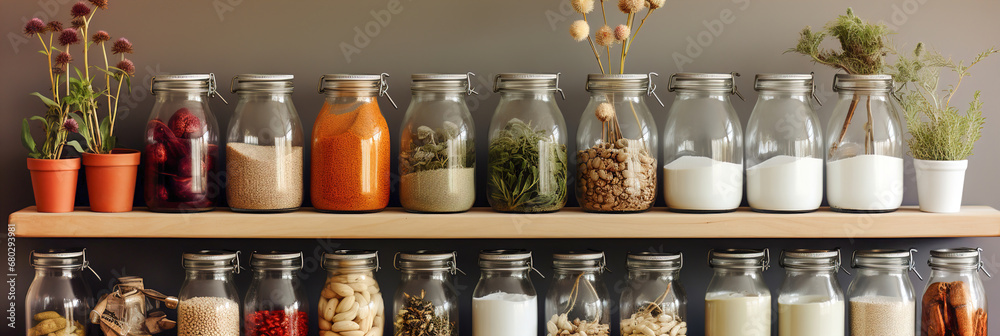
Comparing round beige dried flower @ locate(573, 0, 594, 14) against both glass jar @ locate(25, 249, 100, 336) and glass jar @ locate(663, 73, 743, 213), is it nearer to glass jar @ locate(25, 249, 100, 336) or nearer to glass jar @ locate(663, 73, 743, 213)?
glass jar @ locate(663, 73, 743, 213)

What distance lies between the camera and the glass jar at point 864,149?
1229 mm

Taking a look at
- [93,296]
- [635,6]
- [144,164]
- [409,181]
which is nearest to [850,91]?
[635,6]

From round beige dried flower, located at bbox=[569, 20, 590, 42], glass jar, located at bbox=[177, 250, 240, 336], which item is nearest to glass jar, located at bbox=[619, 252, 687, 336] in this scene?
round beige dried flower, located at bbox=[569, 20, 590, 42]

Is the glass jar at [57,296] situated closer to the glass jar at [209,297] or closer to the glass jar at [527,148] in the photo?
the glass jar at [209,297]

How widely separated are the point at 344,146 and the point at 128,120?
0.47m

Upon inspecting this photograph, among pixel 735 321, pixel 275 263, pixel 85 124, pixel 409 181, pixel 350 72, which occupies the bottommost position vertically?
pixel 735 321

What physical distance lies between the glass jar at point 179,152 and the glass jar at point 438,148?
0.33 m

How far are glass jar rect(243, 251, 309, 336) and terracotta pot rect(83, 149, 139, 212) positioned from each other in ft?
0.81

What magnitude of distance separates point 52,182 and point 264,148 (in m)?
0.36

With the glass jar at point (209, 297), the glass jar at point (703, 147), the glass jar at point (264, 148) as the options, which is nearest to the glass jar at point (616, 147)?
the glass jar at point (703, 147)

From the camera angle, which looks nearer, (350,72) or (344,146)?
(344,146)

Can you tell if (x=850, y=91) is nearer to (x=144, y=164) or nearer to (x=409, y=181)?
(x=409, y=181)

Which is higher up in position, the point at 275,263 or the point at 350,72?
the point at 350,72

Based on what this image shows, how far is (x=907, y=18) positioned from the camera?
4.55 feet
